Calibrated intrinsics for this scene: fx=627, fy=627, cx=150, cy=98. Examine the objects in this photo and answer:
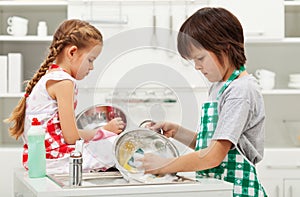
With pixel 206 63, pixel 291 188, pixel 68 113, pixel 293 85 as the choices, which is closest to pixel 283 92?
pixel 293 85

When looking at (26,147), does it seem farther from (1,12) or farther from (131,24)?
(1,12)

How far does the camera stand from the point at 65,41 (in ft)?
6.40

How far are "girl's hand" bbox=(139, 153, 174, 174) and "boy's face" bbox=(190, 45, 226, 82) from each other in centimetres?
30

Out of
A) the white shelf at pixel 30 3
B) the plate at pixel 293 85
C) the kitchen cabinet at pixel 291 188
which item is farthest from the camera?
the plate at pixel 293 85

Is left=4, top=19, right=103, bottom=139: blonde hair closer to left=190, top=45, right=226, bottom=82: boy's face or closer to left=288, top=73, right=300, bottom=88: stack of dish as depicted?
left=190, top=45, right=226, bottom=82: boy's face

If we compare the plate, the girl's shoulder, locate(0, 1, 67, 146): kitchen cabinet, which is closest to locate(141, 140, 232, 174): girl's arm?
the girl's shoulder

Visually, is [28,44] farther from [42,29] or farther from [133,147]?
[133,147]

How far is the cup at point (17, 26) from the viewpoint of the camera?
3.70 metres

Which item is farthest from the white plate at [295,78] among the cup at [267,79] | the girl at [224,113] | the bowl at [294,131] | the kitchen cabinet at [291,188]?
the girl at [224,113]

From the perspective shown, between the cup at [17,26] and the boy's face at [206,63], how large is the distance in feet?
6.89

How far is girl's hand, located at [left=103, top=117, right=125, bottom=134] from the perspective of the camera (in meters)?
1.77

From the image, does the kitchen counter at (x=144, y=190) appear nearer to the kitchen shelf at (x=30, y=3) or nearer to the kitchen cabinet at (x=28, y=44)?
the kitchen shelf at (x=30, y=3)

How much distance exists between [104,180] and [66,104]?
275 mm

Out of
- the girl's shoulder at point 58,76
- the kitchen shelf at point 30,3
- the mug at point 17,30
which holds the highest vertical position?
the kitchen shelf at point 30,3
